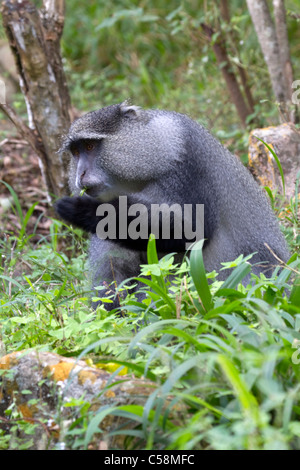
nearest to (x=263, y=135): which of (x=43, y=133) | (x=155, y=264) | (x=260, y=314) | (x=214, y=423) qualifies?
(x=43, y=133)

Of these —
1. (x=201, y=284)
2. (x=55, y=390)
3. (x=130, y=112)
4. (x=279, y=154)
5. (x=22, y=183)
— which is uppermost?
(x=130, y=112)

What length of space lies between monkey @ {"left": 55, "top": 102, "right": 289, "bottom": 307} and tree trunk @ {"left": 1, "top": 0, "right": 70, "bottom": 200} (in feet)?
5.61

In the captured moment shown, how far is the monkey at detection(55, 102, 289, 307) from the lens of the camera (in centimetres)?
396

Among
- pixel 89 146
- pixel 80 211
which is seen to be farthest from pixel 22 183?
pixel 80 211

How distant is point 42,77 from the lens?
5816mm

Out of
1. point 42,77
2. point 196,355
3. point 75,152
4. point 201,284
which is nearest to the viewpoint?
point 196,355

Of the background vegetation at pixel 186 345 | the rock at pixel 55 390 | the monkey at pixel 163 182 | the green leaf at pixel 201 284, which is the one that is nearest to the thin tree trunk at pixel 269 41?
the background vegetation at pixel 186 345

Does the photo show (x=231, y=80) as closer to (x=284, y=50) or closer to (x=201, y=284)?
(x=284, y=50)

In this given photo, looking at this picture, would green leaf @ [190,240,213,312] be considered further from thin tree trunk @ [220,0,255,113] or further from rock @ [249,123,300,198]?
thin tree trunk @ [220,0,255,113]

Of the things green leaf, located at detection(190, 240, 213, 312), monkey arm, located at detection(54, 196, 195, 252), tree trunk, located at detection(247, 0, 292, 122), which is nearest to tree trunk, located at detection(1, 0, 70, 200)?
monkey arm, located at detection(54, 196, 195, 252)

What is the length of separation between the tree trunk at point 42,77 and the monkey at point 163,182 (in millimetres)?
1710

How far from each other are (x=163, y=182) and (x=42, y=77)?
2449mm

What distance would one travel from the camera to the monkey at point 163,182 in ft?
13.0

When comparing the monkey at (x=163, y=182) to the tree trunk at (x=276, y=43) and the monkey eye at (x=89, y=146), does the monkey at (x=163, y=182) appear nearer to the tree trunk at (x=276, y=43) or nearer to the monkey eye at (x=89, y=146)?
the monkey eye at (x=89, y=146)
